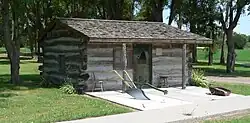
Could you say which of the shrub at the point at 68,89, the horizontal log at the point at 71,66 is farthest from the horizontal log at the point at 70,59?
the shrub at the point at 68,89

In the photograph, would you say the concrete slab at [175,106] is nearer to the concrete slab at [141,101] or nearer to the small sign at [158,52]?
the concrete slab at [141,101]

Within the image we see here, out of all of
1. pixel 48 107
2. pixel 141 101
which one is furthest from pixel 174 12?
pixel 48 107

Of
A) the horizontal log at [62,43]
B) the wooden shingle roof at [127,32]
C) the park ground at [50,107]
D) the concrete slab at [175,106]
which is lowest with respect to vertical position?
the concrete slab at [175,106]

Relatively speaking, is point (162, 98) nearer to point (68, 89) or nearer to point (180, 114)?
point (180, 114)

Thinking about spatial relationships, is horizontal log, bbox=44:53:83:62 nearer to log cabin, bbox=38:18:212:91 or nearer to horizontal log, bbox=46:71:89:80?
log cabin, bbox=38:18:212:91

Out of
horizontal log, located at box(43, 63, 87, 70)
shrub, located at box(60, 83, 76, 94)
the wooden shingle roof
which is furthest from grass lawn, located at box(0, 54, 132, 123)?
the wooden shingle roof

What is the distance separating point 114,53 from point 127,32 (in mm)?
1228

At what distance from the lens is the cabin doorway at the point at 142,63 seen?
60.9 ft

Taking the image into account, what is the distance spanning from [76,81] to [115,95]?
232 cm

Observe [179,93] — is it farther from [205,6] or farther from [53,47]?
[205,6]

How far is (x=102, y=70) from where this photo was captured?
1725cm

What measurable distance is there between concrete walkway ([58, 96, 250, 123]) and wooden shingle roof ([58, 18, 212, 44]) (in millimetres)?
5037

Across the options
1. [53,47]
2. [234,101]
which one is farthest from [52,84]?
[234,101]

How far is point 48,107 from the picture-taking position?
12.5 meters
